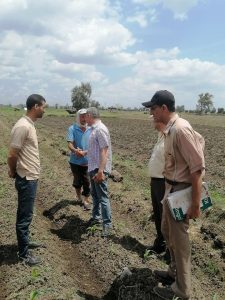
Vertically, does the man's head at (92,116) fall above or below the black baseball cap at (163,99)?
below

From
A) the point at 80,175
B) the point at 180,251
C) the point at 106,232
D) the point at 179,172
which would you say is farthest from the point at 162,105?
the point at 80,175

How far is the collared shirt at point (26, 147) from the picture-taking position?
5.74m

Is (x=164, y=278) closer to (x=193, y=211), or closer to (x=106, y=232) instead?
(x=193, y=211)

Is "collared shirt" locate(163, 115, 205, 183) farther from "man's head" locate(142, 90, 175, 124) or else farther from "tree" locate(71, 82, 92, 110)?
"tree" locate(71, 82, 92, 110)

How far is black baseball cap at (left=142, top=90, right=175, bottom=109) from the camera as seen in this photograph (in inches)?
186

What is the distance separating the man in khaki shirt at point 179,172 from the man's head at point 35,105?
1.80 meters

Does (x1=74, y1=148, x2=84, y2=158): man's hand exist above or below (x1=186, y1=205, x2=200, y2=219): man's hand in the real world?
above

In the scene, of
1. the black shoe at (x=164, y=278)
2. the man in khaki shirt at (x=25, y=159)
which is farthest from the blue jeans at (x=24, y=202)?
the black shoe at (x=164, y=278)

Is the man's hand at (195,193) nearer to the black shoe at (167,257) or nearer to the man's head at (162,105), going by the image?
the man's head at (162,105)

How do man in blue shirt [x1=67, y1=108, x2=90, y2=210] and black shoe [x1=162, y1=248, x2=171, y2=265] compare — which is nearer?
black shoe [x1=162, y1=248, x2=171, y2=265]

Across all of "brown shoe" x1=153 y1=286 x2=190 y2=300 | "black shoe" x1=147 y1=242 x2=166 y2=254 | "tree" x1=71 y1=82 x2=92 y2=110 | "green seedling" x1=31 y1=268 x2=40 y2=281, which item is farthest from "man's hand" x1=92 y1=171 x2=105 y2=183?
"tree" x1=71 y1=82 x2=92 y2=110

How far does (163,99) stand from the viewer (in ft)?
15.5

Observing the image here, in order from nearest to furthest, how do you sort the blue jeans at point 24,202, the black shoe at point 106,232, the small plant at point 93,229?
the blue jeans at point 24,202 < the black shoe at point 106,232 < the small plant at point 93,229

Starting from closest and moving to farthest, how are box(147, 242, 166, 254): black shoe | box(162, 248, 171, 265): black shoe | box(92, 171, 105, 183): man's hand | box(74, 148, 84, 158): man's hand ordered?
box(162, 248, 171, 265): black shoe
box(147, 242, 166, 254): black shoe
box(92, 171, 105, 183): man's hand
box(74, 148, 84, 158): man's hand
